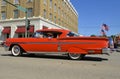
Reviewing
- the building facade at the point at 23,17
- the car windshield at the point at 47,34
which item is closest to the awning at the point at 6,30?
the building facade at the point at 23,17

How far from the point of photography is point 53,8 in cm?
5012

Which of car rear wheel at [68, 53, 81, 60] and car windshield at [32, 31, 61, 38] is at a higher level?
car windshield at [32, 31, 61, 38]

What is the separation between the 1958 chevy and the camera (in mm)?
12422

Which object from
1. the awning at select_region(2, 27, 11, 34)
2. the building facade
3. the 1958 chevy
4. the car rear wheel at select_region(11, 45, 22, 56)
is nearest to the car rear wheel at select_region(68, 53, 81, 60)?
the 1958 chevy

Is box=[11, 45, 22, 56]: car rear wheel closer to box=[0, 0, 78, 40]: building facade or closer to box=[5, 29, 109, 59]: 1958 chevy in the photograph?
box=[5, 29, 109, 59]: 1958 chevy

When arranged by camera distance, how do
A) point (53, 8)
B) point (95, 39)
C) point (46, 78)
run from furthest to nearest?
point (53, 8), point (95, 39), point (46, 78)

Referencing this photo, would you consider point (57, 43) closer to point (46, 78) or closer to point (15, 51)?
point (15, 51)

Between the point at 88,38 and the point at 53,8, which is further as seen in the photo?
the point at 53,8

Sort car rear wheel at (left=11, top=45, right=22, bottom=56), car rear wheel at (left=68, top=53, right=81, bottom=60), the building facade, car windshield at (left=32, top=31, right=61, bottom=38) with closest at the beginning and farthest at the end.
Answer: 1. car rear wheel at (left=68, top=53, right=81, bottom=60)
2. car windshield at (left=32, top=31, right=61, bottom=38)
3. car rear wheel at (left=11, top=45, right=22, bottom=56)
4. the building facade

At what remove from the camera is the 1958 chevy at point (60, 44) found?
12.4 meters

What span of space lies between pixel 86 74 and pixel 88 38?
463 centimetres

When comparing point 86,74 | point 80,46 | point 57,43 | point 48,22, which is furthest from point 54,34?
point 48,22

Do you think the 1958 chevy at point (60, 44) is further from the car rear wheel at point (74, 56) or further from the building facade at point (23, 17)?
the building facade at point (23, 17)

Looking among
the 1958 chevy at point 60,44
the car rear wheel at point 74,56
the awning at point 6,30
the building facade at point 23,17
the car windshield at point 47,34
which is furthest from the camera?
the awning at point 6,30
